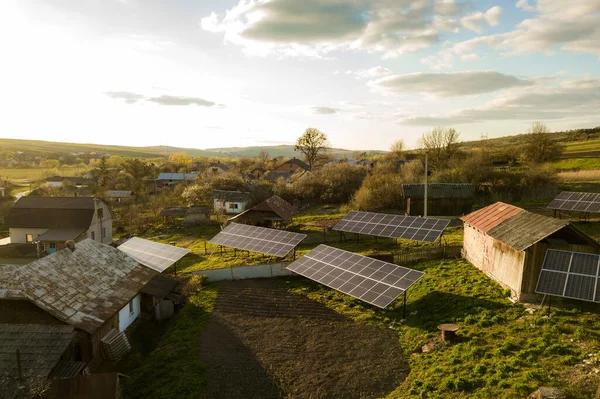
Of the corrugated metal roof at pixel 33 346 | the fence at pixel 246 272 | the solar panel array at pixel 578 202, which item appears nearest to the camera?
the corrugated metal roof at pixel 33 346

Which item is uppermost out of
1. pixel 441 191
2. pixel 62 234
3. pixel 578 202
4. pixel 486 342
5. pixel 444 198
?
pixel 578 202

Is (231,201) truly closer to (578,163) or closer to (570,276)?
(570,276)

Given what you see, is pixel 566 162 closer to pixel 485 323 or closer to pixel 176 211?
pixel 485 323

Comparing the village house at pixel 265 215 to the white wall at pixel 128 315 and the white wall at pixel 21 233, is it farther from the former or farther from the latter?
the white wall at pixel 21 233

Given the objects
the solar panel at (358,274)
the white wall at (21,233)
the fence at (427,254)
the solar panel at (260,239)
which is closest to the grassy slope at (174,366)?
the solar panel at (358,274)

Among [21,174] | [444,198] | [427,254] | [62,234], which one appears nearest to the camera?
[427,254]

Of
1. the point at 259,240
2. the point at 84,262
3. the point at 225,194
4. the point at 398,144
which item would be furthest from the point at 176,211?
the point at 398,144

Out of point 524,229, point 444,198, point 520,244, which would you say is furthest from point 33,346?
point 444,198

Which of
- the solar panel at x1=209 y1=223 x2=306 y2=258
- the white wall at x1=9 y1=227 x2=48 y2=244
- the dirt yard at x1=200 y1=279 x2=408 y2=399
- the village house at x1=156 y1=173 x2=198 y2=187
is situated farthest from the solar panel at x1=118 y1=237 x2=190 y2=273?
the village house at x1=156 y1=173 x2=198 y2=187
